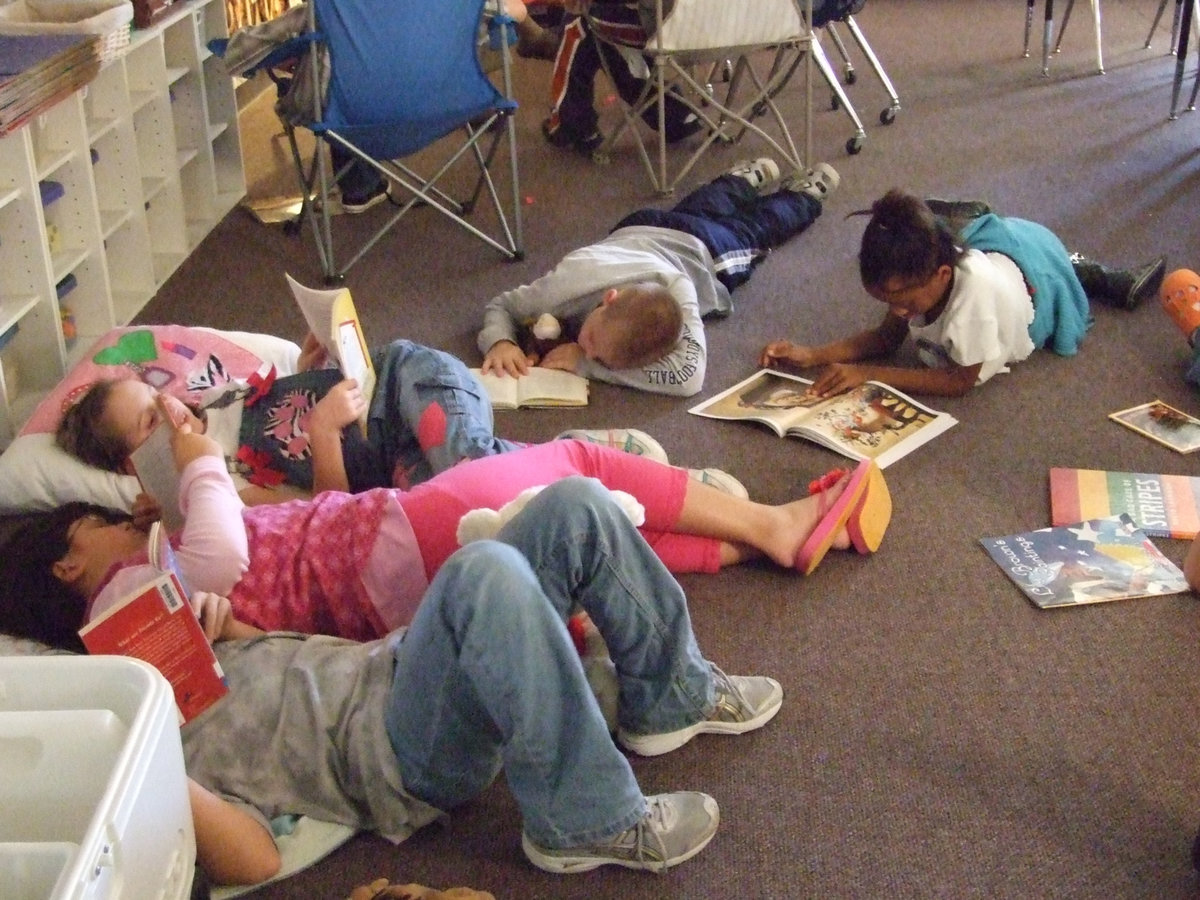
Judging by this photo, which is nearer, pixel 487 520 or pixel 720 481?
pixel 487 520

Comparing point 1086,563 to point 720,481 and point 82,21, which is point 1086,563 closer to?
point 720,481

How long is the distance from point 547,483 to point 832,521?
53 cm

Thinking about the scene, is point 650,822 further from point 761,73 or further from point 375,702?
point 761,73

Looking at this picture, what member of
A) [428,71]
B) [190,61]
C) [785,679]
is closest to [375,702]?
[785,679]

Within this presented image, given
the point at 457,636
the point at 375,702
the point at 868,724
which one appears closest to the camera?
the point at 457,636

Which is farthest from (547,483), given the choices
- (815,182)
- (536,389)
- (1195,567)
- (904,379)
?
(815,182)

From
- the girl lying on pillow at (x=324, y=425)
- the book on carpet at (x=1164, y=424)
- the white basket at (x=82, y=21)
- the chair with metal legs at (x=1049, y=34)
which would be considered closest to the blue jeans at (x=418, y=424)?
the girl lying on pillow at (x=324, y=425)

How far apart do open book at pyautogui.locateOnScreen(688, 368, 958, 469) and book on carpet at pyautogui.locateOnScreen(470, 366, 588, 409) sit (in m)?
0.27

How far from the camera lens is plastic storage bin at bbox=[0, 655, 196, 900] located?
38.4 inches

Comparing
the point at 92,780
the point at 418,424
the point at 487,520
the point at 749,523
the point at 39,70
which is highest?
the point at 39,70

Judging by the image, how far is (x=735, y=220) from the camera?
3320mm

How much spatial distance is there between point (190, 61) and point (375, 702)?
8.68 feet

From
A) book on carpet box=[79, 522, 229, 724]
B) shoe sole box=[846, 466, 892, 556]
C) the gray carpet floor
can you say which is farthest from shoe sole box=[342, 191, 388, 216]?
book on carpet box=[79, 522, 229, 724]

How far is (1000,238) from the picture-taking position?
270cm
